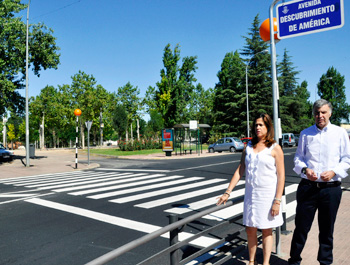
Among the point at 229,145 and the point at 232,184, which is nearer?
the point at 232,184

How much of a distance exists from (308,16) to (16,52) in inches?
859

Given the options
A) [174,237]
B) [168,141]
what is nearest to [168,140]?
[168,141]

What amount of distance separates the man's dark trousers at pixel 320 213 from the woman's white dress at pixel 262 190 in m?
0.30

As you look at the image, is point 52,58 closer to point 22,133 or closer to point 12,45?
point 12,45

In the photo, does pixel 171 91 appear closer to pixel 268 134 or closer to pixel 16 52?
pixel 16 52

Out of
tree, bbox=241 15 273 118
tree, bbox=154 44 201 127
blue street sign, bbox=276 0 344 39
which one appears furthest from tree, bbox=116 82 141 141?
blue street sign, bbox=276 0 344 39

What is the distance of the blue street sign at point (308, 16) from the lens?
3682mm

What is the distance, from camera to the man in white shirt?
Result: 121 inches

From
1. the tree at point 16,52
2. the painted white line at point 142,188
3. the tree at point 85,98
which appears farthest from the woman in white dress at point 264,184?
the tree at point 85,98

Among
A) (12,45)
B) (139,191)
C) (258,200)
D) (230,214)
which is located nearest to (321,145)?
(258,200)

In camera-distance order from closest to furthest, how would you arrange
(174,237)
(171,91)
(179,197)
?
1. (174,237)
2. (179,197)
3. (171,91)

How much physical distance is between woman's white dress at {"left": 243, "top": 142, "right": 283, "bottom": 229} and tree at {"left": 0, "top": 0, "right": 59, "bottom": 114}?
20.7m

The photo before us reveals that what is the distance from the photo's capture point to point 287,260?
358 centimetres

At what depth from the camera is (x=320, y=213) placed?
3148 mm
